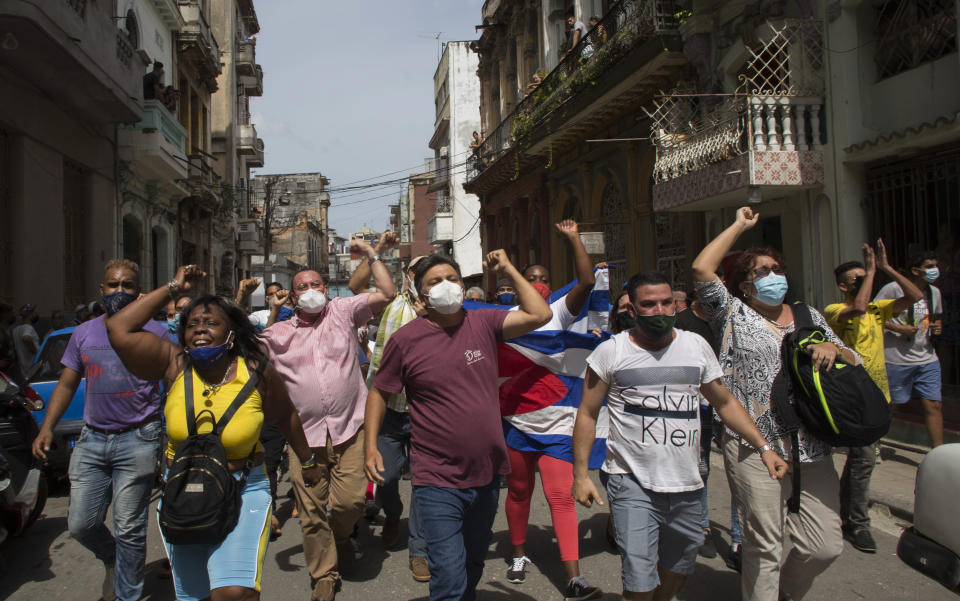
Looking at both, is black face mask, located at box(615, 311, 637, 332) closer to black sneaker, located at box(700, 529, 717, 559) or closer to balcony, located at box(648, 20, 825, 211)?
black sneaker, located at box(700, 529, 717, 559)

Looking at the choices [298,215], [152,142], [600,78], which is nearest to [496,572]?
[600,78]

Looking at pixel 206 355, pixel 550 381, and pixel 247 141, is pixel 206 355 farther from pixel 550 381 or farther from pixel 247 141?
pixel 247 141

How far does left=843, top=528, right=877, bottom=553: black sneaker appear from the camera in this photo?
5.16 metres

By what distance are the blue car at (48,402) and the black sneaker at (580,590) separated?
4.79 metres

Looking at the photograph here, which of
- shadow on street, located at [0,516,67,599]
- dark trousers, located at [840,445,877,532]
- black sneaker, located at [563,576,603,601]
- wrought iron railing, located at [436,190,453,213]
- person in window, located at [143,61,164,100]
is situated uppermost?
wrought iron railing, located at [436,190,453,213]

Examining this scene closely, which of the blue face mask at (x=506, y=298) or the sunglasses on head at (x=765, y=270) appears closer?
the sunglasses on head at (x=765, y=270)

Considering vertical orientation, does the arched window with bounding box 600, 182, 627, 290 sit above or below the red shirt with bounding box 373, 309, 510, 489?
above

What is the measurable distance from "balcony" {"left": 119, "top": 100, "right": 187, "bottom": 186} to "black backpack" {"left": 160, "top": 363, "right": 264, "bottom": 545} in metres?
15.7

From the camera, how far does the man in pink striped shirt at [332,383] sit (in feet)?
15.7

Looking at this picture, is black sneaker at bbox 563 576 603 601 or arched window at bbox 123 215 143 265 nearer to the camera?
black sneaker at bbox 563 576 603 601

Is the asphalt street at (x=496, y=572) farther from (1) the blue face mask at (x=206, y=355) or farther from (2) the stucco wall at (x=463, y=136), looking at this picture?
(2) the stucco wall at (x=463, y=136)

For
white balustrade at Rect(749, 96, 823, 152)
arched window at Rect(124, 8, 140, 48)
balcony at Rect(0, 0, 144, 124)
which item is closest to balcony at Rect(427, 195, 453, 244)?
arched window at Rect(124, 8, 140, 48)

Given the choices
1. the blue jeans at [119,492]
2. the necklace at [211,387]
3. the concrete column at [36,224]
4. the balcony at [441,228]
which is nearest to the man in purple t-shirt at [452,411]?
the necklace at [211,387]

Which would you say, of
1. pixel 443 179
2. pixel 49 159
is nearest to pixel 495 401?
pixel 49 159
